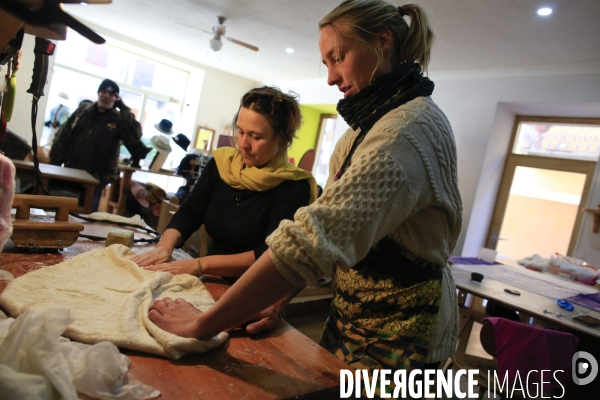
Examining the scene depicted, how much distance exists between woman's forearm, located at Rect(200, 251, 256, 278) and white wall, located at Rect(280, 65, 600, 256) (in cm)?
459

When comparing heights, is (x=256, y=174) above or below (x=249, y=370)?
above

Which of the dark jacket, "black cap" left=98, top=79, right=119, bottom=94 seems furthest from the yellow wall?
"black cap" left=98, top=79, right=119, bottom=94

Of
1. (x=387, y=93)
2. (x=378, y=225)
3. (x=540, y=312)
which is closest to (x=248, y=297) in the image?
(x=378, y=225)

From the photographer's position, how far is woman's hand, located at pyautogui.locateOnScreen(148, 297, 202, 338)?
745 mm

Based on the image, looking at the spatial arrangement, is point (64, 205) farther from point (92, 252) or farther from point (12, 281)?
point (12, 281)

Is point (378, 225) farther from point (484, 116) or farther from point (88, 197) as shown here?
point (484, 116)

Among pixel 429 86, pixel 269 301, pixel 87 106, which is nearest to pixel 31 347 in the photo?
pixel 269 301

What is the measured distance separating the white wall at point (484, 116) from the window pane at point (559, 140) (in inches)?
7.8

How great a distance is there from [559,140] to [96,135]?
541 cm

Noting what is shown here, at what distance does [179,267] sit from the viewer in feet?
3.82

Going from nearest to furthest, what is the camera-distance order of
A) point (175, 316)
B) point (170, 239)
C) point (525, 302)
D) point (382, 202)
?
point (382, 202) → point (175, 316) → point (170, 239) → point (525, 302)

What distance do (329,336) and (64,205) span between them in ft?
2.71

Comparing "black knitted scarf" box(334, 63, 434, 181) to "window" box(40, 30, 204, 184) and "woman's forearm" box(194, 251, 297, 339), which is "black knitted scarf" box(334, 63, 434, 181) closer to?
"woman's forearm" box(194, 251, 297, 339)

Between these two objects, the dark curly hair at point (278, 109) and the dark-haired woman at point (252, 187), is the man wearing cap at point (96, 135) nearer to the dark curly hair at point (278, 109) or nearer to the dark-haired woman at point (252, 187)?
the dark-haired woman at point (252, 187)
